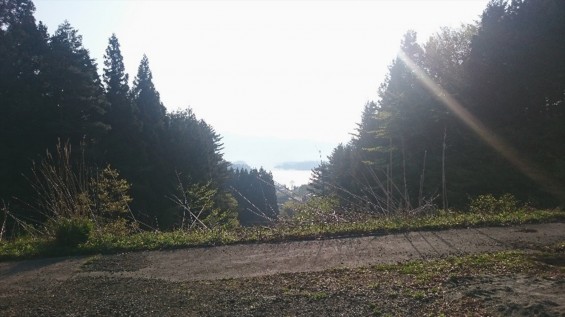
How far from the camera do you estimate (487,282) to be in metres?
3.92

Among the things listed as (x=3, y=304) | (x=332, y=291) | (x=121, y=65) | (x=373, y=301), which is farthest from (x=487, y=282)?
(x=121, y=65)

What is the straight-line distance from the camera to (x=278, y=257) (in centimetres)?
566

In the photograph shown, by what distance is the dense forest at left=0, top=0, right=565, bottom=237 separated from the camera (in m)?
16.3

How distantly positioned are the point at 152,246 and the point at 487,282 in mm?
4611

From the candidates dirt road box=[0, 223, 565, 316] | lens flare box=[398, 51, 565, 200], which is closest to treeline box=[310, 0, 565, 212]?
lens flare box=[398, 51, 565, 200]

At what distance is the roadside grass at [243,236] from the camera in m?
6.52

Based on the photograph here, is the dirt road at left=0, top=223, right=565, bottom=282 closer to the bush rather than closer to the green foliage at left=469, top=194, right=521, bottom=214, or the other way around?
the bush

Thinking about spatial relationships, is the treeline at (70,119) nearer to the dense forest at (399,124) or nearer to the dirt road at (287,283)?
the dense forest at (399,124)

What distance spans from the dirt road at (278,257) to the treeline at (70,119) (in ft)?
31.8

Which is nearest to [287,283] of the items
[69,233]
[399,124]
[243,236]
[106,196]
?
[243,236]

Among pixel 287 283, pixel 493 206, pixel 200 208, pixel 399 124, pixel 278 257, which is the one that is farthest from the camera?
pixel 399 124

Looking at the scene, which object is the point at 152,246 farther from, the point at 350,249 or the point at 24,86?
the point at 24,86

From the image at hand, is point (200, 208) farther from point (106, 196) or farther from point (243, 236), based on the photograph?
point (243, 236)

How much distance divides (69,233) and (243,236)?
8.53 ft
